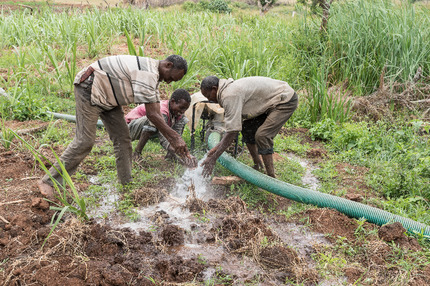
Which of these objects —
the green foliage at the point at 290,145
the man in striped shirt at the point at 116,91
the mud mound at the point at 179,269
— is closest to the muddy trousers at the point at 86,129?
the man in striped shirt at the point at 116,91

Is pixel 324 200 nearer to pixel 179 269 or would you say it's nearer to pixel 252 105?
pixel 252 105

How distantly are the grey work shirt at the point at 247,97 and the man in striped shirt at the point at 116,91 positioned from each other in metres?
0.59

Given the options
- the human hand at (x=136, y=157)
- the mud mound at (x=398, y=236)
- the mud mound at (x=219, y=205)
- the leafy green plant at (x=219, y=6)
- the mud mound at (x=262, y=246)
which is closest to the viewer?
the mud mound at (x=262, y=246)

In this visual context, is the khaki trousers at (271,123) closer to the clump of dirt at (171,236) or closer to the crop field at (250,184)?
the crop field at (250,184)

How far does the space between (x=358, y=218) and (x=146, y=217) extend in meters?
2.11

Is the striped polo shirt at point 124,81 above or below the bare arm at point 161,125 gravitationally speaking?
above

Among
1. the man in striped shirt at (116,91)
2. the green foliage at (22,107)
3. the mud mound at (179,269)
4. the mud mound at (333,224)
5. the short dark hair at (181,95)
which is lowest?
the mud mound at (333,224)

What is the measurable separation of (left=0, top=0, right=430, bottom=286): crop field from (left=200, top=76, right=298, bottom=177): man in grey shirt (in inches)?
22.1

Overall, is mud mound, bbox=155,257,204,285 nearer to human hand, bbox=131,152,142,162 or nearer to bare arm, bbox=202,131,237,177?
bare arm, bbox=202,131,237,177

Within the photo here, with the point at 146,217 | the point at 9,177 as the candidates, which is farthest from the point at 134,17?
the point at 146,217

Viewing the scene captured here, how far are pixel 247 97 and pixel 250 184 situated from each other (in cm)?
107

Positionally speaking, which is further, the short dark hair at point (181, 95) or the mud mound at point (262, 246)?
the short dark hair at point (181, 95)

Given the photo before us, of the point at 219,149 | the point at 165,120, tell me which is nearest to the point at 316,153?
the point at 219,149

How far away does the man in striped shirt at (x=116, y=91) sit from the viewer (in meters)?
3.32
